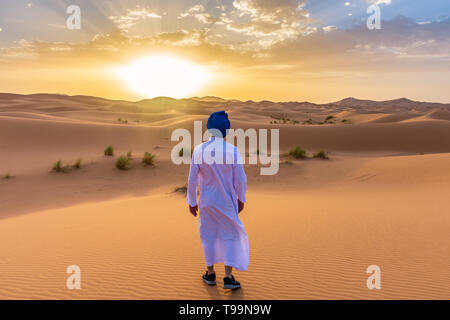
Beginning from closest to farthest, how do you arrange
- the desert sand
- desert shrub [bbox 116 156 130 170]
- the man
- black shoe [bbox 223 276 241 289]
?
1. the man
2. black shoe [bbox 223 276 241 289]
3. the desert sand
4. desert shrub [bbox 116 156 130 170]

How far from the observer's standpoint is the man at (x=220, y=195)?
3377 millimetres

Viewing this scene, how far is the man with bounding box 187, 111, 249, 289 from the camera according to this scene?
3377 mm

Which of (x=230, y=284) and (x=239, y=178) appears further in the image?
(x=230, y=284)

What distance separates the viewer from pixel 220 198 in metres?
3.43

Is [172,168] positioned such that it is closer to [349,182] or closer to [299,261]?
[349,182]

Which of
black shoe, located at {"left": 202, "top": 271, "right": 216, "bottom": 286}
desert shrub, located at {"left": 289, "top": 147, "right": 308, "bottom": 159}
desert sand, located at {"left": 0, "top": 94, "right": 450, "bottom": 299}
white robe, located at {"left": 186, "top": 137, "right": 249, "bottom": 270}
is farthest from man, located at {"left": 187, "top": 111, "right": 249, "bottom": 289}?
desert shrub, located at {"left": 289, "top": 147, "right": 308, "bottom": 159}

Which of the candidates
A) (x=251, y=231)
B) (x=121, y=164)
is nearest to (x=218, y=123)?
(x=251, y=231)

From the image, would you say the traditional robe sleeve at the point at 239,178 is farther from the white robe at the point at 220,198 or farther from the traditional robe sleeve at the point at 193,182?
the traditional robe sleeve at the point at 193,182

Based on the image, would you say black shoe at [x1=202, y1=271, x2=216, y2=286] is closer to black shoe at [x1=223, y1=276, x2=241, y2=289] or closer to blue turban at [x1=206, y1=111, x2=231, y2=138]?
black shoe at [x1=223, y1=276, x2=241, y2=289]

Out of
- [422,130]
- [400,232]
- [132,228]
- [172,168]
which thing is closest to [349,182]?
[400,232]

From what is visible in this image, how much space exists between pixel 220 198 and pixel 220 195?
0.03m

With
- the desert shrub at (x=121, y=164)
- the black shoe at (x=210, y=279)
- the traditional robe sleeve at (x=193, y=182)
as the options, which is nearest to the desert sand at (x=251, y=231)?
the black shoe at (x=210, y=279)

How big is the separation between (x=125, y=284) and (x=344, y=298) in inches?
101

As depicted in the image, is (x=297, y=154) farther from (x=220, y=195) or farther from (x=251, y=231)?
(x=220, y=195)
